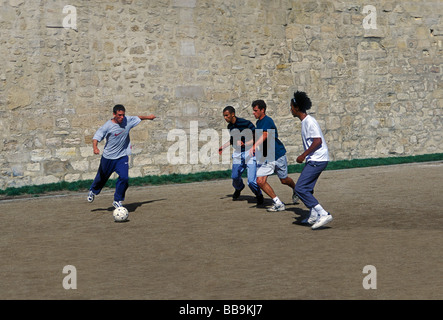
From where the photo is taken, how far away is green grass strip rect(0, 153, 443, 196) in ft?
49.0

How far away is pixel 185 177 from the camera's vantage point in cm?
1644

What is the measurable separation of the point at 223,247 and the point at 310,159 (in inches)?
77.1

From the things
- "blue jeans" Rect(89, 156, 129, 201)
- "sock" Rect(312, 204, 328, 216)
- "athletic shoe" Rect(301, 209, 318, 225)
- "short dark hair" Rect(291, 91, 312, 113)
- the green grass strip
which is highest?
"short dark hair" Rect(291, 91, 312, 113)

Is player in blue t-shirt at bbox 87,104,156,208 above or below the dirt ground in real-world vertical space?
above

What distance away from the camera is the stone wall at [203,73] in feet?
50.7

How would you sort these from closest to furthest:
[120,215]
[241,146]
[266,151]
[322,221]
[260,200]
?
[322,221], [120,215], [266,151], [260,200], [241,146]

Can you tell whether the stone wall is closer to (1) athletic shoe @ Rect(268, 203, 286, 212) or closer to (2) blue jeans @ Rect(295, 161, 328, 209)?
(1) athletic shoe @ Rect(268, 203, 286, 212)

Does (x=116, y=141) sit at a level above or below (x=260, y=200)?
above

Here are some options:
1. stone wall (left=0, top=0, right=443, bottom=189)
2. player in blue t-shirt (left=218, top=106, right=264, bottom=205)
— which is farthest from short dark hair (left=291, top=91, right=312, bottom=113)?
stone wall (left=0, top=0, right=443, bottom=189)

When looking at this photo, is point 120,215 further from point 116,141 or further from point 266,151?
point 266,151

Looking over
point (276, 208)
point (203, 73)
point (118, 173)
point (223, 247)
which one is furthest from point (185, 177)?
point (223, 247)

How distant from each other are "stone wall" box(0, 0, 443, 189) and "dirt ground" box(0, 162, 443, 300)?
2373 mm

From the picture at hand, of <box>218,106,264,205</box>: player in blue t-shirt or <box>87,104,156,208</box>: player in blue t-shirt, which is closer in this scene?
<box>87,104,156,208</box>: player in blue t-shirt

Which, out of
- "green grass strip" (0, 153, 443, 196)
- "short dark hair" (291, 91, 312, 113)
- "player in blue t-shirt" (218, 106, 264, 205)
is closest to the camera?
"short dark hair" (291, 91, 312, 113)
